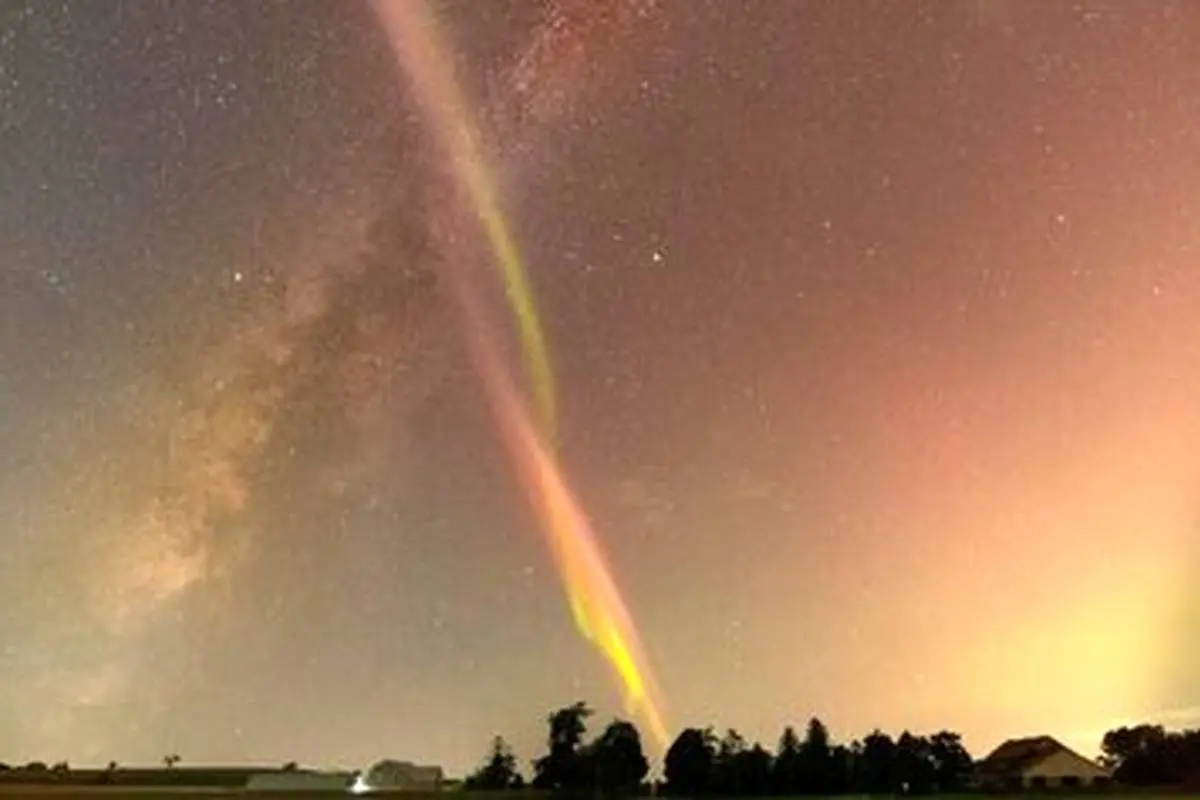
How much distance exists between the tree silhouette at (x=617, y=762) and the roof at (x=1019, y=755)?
101ft

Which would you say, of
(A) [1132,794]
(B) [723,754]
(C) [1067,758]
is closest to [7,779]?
(B) [723,754]

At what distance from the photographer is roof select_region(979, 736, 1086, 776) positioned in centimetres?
8906

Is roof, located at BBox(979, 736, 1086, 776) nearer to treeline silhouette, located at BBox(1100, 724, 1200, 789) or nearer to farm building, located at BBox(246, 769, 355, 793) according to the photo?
treeline silhouette, located at BBox(1100, 724, 1200, 789)

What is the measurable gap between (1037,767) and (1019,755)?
382cm

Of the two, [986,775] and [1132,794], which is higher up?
[986,775]

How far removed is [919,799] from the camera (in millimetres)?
56000

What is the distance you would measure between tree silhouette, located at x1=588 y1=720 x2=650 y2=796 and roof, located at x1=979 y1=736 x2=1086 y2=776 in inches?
1206

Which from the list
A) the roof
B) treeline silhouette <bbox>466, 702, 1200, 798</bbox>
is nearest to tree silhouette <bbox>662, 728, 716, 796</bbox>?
treeline silhouette <bbox>466, 702, 1200, 798</bbox>

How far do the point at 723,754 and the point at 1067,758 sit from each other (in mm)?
44108

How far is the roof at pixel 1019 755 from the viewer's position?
89062 mm

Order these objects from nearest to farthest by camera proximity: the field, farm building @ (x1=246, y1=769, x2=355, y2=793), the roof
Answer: the field → farm building @ (x1=246, y1=769, x2=355, y2=793) → the roof

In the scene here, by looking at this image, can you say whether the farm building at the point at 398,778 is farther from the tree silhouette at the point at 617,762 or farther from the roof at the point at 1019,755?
the roof at the point at 1019,755

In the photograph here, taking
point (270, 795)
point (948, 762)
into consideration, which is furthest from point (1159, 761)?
point (270, 795)

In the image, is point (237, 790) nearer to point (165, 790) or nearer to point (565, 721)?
point (165, 790)
